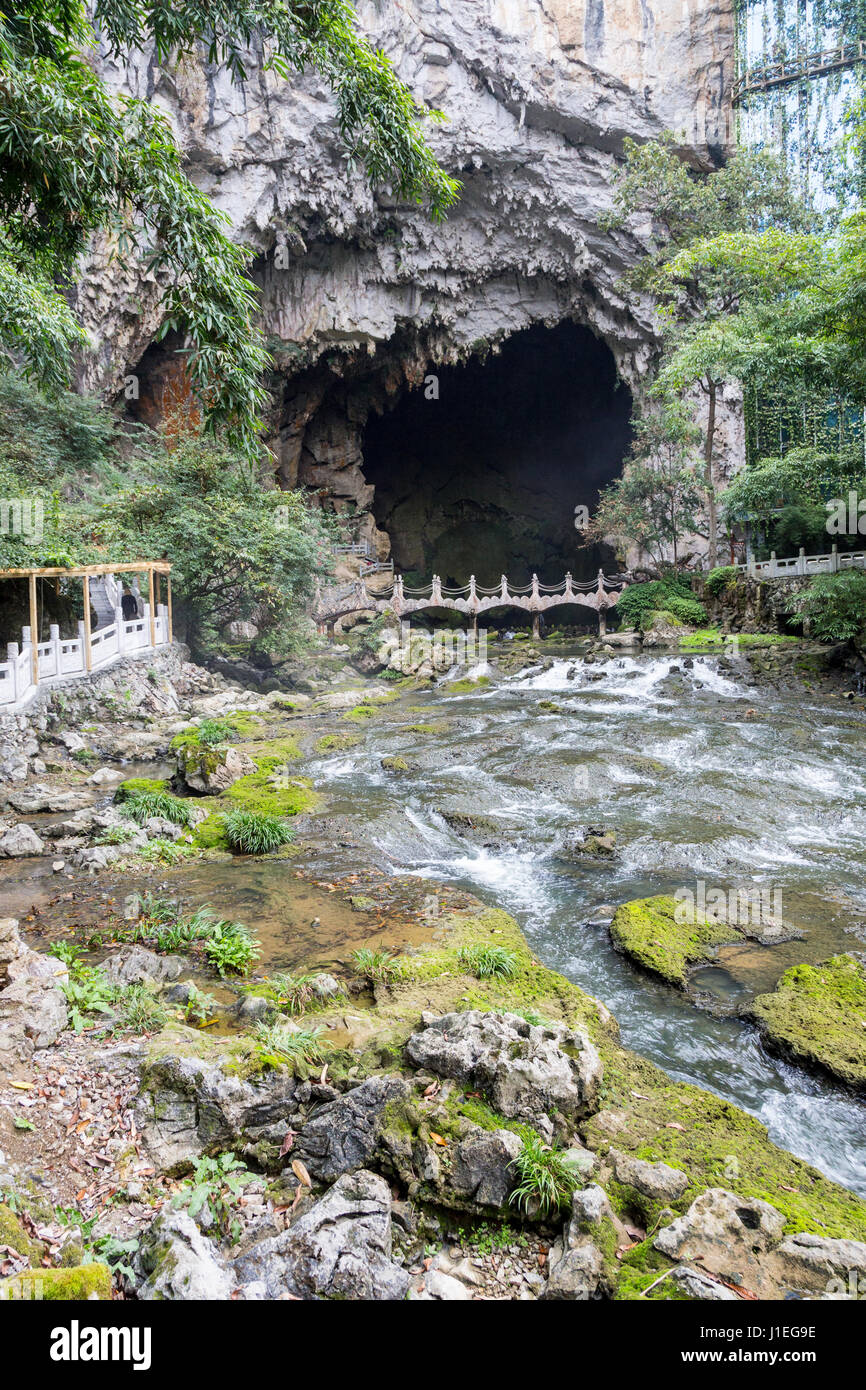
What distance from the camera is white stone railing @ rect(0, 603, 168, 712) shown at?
980 centimetres

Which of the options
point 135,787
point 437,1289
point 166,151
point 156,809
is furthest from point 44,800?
point 437,1289

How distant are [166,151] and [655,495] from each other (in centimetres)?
2137

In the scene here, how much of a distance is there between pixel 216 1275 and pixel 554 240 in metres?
28.0

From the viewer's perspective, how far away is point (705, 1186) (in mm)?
2357

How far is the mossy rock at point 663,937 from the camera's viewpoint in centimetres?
421

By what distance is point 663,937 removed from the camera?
177 inches

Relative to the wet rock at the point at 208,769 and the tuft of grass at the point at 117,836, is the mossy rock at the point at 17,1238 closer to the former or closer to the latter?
the tuft of grass at the point at 117,836

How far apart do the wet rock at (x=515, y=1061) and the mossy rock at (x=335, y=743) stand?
25.9ft

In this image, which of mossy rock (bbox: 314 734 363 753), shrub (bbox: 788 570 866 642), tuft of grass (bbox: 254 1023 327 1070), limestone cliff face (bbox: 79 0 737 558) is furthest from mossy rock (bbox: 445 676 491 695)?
tuft of grass (bbox: 254 1023 327 1070)

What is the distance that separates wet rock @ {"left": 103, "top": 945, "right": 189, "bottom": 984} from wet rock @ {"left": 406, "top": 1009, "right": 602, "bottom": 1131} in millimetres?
1860

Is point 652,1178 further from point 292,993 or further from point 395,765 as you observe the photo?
point 395,765

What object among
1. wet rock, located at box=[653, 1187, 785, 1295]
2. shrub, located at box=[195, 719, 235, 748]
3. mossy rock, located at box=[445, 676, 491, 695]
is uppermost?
mossy rock, located at box=[445, 676, 491, 695]

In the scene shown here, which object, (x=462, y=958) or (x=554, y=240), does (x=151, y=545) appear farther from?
(x=554, y=240)

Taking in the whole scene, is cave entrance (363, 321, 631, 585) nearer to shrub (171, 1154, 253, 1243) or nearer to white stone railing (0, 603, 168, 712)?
white stone railing (0, 603, 168, 712)
